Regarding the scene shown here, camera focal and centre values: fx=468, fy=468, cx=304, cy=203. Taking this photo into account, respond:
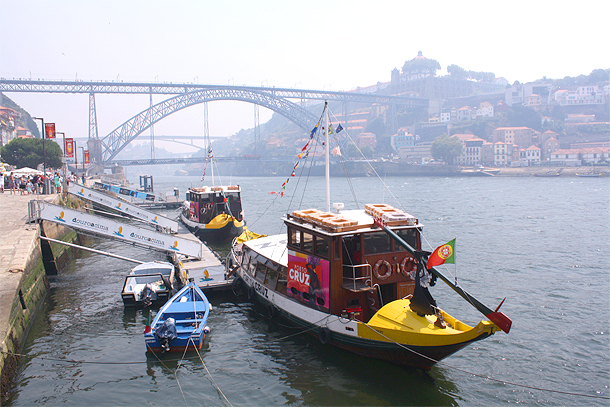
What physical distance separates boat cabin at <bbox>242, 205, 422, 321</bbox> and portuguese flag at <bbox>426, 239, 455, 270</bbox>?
1.69m

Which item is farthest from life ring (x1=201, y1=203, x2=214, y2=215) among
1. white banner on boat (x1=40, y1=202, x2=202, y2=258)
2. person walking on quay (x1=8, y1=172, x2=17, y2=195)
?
person walking on quay (x1=8, y1=172, x2=17, y2=195)

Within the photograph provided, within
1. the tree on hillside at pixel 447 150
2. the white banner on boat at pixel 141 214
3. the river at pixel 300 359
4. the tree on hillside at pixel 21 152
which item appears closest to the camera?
the river at pixel 300 359

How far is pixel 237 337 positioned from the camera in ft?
38.6

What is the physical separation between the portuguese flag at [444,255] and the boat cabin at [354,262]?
A: 169cm

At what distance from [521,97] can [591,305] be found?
12878cm

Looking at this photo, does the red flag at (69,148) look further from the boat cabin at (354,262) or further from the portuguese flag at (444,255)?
the portuguese flag at (444,255)

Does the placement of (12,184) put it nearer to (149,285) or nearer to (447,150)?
(149,285)

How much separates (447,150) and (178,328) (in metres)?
96.8

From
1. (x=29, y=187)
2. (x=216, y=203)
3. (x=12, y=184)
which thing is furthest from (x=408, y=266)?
(x=12, y=184)

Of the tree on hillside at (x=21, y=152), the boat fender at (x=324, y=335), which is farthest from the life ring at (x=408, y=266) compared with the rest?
the tree on hillside at (x=21, y=152)

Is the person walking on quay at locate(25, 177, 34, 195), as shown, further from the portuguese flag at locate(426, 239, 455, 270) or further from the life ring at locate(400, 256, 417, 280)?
the portuguese flag at locate(426, 239, 455, 270)

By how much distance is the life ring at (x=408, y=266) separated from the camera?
33.5ft

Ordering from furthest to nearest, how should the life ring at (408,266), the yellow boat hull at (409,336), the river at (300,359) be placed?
1. the life ring at (408,266)
2. the river at (300,359)
3. the yellow boat hull at (409,336)

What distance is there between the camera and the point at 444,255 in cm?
809
